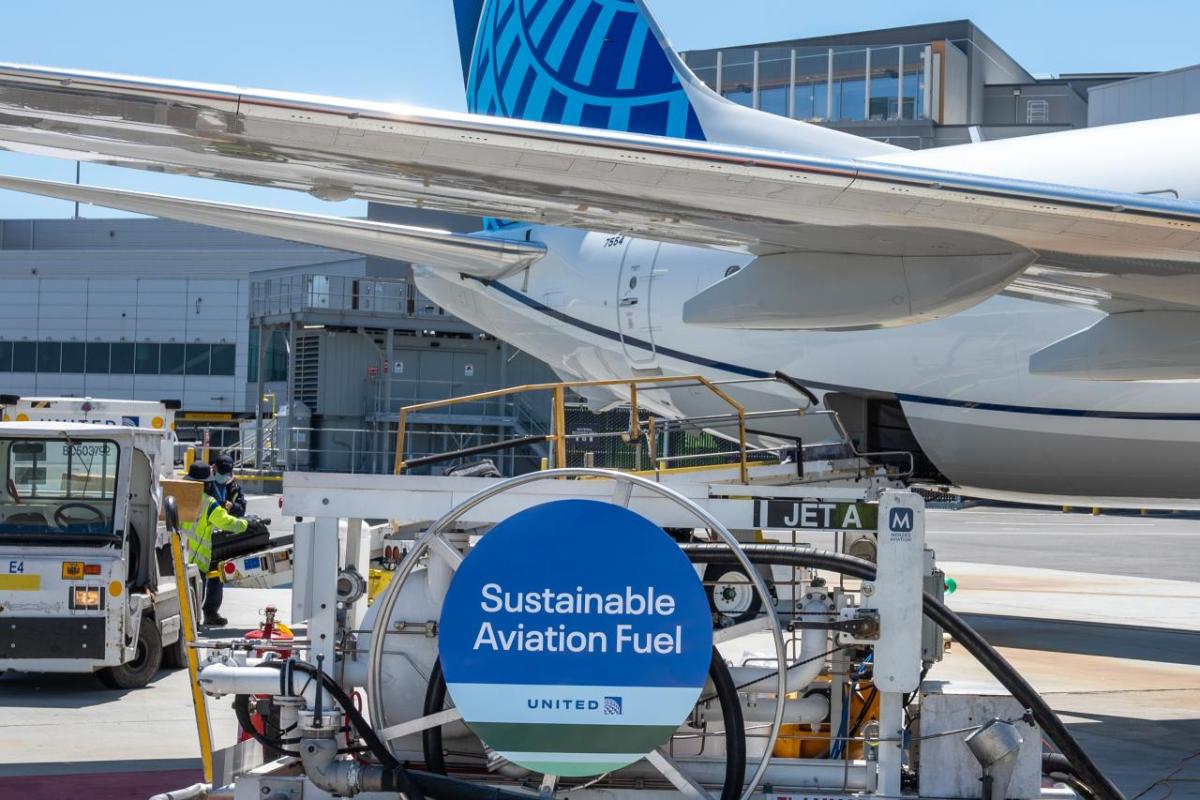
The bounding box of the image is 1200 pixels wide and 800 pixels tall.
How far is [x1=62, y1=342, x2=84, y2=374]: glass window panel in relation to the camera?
62156 millimetres

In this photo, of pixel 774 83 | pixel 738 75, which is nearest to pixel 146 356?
pixel 738 75

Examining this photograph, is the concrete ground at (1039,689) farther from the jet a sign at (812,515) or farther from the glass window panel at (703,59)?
the glass window panel at (703,59)

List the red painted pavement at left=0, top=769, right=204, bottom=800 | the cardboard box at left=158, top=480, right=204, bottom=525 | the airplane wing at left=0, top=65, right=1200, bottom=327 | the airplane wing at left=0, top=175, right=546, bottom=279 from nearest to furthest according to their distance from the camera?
1. the airplane wing at left=0, top=65, right=1200, bottom=327
2. the red painted pavement at left=0, top=769, right=204, bottom=800
3. the airplane wing at left=0, top=175, right=546, bottom=279
4. the cardboard box at left=158, top=480, right=204, bottom=525

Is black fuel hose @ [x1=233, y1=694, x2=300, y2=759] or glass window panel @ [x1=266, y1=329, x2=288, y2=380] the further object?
glass window panel @ [x1=266, y1=329, x2=288, y2=380]

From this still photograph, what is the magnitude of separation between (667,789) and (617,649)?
2.30 ft

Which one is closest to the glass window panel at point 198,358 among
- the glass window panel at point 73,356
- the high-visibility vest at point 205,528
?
the glass window panel at point 73,356

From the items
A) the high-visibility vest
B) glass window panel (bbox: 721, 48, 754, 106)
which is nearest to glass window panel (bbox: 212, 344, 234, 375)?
glass window panel (bbox: 721, 48, 754, 106)

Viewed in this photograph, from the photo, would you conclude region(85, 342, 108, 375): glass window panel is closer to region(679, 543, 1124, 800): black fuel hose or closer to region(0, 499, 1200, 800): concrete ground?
region(0, 499, 1200, 800): concrete ground

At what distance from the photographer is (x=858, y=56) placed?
173 feet

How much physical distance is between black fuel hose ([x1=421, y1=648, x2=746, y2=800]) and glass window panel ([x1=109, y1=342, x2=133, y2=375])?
60064 millimetres

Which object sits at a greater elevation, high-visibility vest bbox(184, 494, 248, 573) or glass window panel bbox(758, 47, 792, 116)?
glass window panel bbox(758, 47, 792, 116)

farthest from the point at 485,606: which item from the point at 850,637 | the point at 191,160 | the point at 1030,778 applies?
the point at 191,160

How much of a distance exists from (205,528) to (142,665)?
8.19 feet

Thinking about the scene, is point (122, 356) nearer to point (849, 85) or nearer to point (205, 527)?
point (849, 85)
